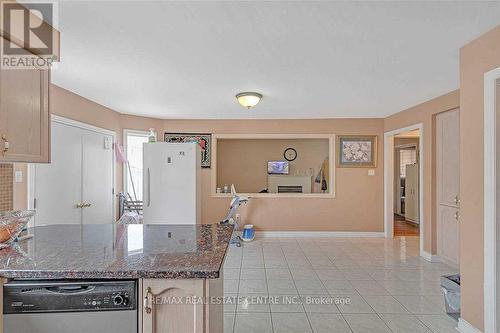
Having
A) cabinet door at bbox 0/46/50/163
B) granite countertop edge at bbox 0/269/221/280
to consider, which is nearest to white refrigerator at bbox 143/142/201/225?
cabinet door at bbox 0/46/50/163

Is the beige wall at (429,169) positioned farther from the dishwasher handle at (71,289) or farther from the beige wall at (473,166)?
the dishwasher handle at (71,289)

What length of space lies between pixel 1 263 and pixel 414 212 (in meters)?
7.98

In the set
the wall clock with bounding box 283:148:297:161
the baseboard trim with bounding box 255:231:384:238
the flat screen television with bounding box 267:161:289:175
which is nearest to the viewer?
the baseboard trim with bounding box 255:231:384:238

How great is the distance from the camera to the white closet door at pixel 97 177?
162 inches

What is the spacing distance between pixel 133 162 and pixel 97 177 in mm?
991

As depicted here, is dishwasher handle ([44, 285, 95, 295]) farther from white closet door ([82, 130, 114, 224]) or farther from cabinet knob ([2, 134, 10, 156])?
white closet door ([82, 130, 114, 224])

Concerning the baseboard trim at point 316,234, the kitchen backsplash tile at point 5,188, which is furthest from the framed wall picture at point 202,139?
the kitchen backsplash tile at point 5,188

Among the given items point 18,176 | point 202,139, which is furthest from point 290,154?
point 18,176

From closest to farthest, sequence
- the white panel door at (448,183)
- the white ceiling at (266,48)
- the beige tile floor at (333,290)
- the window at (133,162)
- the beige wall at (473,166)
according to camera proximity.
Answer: the white ceiling at (266,48), the beige wall at (473,166), the beige tile floor at (333,290), the white panel door at (448,183), the window at (133,162)

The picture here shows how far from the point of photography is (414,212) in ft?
24.0

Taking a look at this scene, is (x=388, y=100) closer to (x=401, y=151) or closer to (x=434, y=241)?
(x=434, y=241)

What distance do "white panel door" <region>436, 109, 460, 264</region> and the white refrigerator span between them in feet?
11.4

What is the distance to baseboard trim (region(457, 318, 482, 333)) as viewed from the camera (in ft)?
7.32

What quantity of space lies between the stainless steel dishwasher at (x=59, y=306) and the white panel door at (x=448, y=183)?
4.21m
